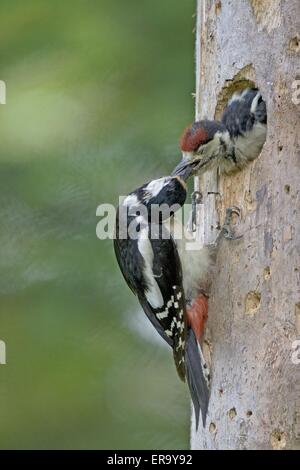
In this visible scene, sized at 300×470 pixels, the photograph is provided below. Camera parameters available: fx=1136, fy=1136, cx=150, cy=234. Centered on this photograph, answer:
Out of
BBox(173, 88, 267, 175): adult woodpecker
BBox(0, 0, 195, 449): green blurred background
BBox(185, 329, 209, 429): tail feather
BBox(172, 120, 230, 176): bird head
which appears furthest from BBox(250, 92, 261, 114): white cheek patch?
BBox(0, 0, 195, 449): green blurred background

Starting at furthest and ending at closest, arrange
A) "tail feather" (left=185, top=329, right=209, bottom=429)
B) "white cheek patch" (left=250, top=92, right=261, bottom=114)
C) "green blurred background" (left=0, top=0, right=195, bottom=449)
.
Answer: "green blurred background" (left=0, top=0, right=195, bottom=449), "white cheek patch" (left=250, top=92, right=261, bottom=114), "tail feather" (left=185, top=329, right=209, bottom=429)

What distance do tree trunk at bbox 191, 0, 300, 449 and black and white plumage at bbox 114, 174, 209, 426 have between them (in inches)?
3.7

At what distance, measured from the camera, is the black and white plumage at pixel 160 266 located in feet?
12.6

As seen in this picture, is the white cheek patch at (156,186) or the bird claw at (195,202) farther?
the bird claw at (195,202)

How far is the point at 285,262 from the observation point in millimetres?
3521

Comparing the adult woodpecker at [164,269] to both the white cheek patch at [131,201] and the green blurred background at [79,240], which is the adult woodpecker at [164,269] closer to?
the white cheek patch at [131,201]

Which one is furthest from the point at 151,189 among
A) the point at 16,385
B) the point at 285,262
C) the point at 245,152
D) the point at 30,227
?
the point at 16,385

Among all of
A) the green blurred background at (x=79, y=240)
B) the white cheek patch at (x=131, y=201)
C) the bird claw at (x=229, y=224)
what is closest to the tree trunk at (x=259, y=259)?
the bird claw at (x=229, y=224)

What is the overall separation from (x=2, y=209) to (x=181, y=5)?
1.37m

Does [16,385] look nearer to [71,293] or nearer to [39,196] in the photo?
[71,293]

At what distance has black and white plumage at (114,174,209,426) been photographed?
3.83 metres

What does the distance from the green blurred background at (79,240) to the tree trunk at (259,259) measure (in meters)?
1.23

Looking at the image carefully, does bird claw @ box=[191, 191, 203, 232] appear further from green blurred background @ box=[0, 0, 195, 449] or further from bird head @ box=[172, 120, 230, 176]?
green blurred background @ box=[0, 0, 195, 449]
